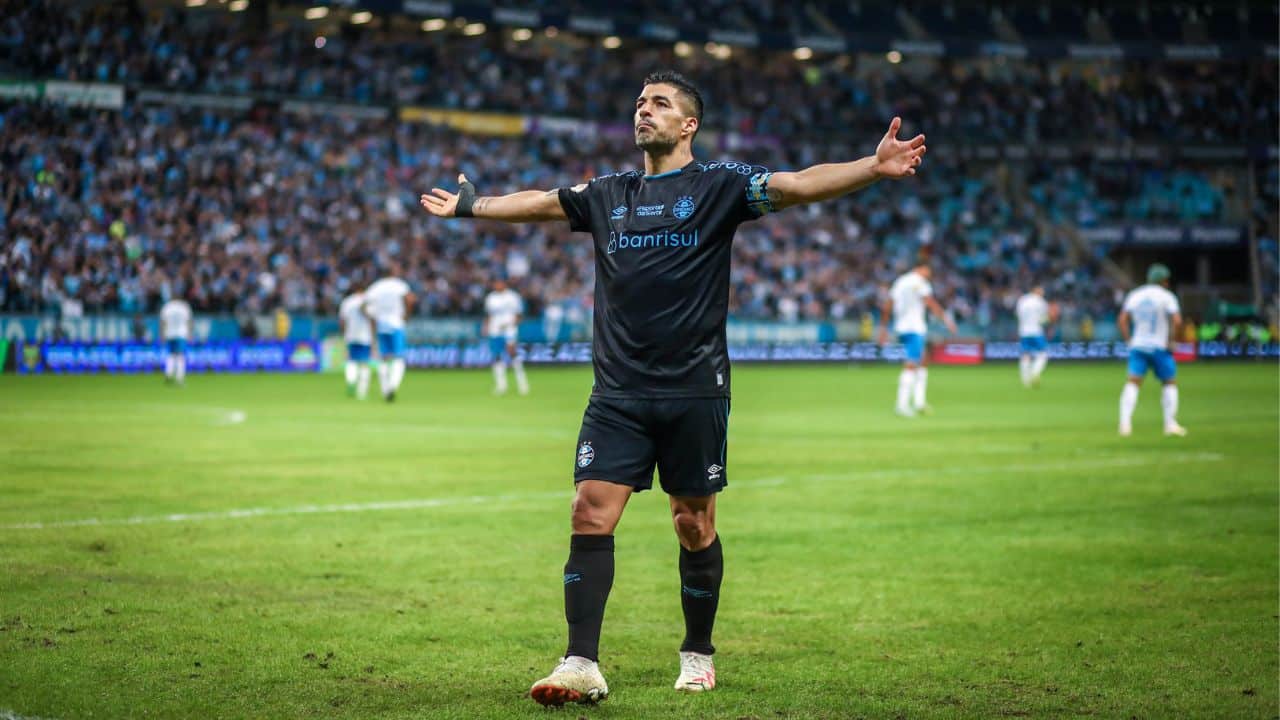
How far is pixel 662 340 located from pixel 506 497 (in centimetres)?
724

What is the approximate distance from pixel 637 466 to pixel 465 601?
8.28ft

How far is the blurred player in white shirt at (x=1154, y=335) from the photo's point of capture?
20297 mm

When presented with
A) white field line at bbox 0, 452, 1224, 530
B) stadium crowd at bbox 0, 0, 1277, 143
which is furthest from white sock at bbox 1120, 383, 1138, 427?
stadium crowd at bbox 0, 0, 1277, 143

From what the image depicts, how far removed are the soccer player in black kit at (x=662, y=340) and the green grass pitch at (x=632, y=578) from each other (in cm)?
70

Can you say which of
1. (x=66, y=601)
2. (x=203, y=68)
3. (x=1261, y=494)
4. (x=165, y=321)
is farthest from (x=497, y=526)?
(x=203, y=68)

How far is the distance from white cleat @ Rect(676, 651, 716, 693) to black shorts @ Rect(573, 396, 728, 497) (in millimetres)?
727

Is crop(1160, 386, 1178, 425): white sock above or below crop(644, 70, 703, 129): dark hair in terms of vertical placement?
below

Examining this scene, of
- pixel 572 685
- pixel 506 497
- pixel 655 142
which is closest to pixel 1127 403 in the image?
pixel 506 497

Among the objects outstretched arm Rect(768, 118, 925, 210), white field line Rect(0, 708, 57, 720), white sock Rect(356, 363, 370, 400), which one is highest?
outstretched arm Rect(768, 118, 925, 210)

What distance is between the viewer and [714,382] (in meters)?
6.20

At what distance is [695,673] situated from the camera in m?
6.22

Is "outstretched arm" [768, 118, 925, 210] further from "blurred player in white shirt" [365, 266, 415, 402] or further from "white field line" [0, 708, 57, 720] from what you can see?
"blurred player in white shirt" [365, 266, 415, 402]

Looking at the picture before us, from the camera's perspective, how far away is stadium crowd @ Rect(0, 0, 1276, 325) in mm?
40500

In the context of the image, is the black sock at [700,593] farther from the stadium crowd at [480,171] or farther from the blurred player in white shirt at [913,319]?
the stadium crowd at [480,171]
